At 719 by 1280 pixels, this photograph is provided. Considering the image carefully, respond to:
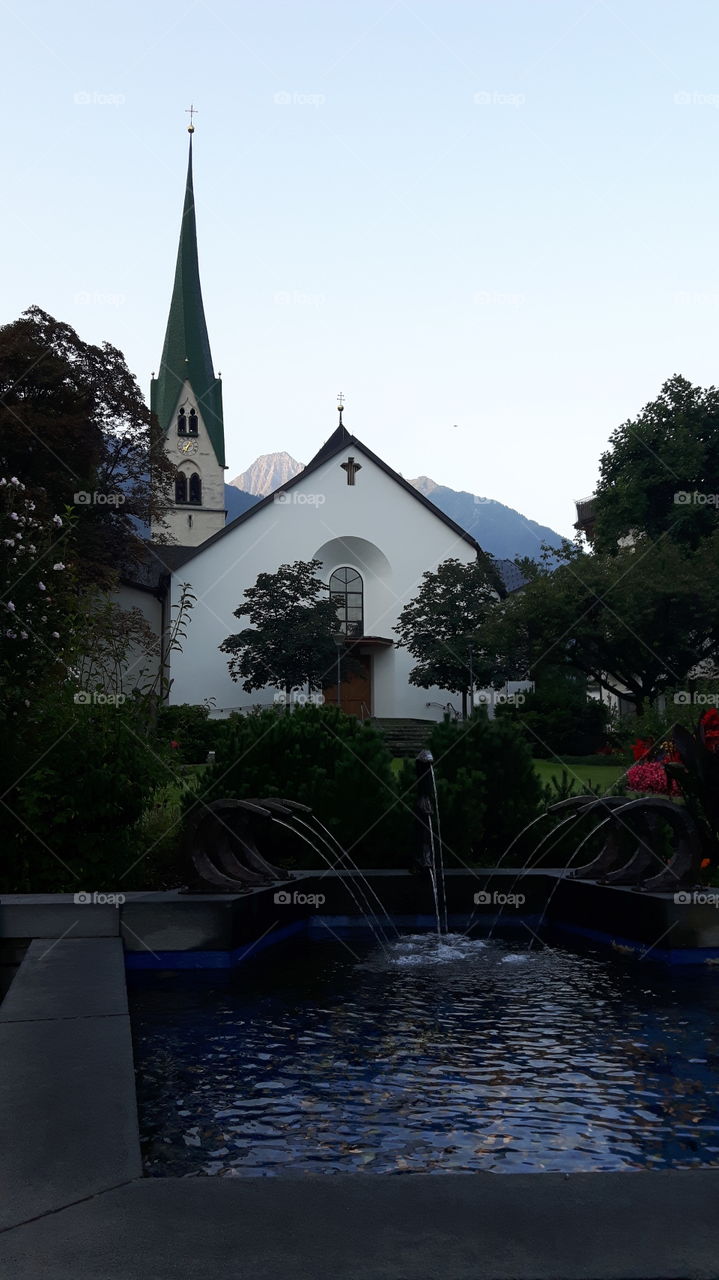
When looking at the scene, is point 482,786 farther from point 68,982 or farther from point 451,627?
point 451,627

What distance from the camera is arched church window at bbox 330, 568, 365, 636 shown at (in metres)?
56.0

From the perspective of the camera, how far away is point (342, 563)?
5728 cm

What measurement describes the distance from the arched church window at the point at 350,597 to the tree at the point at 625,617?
15.1m

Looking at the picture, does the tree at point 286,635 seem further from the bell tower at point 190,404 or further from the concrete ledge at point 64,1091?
the concrete ledge at point 64,1091

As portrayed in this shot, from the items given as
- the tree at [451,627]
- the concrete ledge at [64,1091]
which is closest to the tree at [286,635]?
the tree at [451,627]

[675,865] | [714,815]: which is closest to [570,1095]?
[675,865]

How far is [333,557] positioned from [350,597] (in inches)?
87.3

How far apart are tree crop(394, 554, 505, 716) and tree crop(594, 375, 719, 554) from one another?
7.64 meters

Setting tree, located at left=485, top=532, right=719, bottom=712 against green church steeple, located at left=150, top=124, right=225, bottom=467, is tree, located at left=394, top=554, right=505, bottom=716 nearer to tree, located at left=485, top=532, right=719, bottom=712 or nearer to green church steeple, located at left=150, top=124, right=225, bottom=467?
tree, located at left=485, top=532, right=719, bottom=712

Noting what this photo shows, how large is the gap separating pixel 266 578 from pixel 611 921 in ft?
133

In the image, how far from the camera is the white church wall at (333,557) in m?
51.5

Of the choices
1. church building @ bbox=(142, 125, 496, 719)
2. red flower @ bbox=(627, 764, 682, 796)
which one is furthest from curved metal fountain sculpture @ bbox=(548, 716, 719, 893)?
church building @ bbox=(142, 125, 496, 719)

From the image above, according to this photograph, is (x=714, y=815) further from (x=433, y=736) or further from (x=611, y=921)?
(x=433, y=736)

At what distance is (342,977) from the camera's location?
7.69 metres
